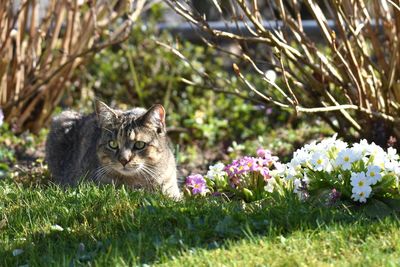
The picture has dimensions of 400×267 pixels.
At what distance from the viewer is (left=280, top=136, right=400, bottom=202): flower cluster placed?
5.02 m

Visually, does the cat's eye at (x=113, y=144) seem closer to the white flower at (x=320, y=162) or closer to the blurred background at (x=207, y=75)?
the blurred background at (x=207, y=75)

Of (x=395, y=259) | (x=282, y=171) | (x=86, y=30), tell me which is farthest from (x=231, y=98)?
(x=395, y=259)

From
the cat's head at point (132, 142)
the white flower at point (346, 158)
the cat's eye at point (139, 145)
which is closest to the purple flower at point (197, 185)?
the cat's head at point (132, 142)

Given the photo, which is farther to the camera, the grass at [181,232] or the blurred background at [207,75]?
the blurred background at [207,75]

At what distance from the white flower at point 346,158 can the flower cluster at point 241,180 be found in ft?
1.69

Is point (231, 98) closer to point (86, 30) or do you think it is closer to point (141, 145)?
point (86, 30)

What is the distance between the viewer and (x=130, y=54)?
968 centimetres

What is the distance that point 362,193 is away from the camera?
4961mm

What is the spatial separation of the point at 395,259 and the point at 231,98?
5.51 m

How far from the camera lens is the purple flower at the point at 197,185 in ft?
18.9

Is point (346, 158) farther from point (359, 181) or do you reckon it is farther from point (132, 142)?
point (132, 142)

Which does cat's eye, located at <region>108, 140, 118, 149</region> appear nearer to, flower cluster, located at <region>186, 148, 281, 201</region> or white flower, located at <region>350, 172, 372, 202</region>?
flower cluster, located at <region>186, 148, 281, 201</region>

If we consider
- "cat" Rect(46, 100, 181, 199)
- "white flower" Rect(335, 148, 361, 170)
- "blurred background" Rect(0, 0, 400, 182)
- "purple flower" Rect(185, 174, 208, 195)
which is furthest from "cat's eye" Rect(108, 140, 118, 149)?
"white flower" Rect(335, 148, 361, 170)

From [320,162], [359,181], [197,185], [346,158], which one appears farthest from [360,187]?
[197,185]
